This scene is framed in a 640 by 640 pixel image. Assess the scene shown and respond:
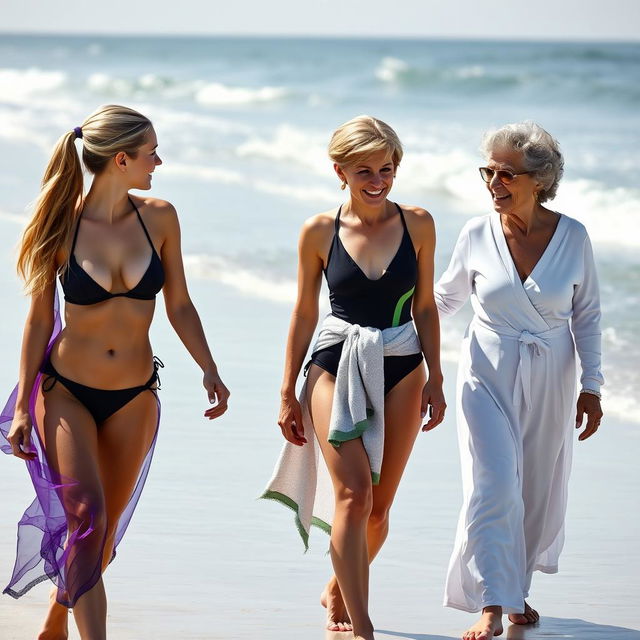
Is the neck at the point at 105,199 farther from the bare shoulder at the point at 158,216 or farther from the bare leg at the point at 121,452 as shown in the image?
the bare leg at the point at 121,452

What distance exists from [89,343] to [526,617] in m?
1.99

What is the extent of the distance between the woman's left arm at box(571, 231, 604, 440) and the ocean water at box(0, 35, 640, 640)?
2.72ft

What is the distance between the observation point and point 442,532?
5949 mm

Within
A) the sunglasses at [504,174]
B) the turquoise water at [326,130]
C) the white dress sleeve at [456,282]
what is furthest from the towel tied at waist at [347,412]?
the turquoise water at [326,130]

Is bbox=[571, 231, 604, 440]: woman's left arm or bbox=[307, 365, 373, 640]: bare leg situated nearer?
bbox=[307, 365, 373, 640]: bare leg

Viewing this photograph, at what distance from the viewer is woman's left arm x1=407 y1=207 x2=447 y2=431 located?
15.3 feet

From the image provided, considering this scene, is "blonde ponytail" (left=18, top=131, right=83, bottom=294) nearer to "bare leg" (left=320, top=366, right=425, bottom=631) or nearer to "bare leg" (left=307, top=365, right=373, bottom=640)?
"bare leg" (left=307, top=365, right=373, bottom=640)

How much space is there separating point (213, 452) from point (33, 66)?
5246 cm

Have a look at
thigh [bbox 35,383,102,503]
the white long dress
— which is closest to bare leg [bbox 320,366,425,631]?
the white long dress

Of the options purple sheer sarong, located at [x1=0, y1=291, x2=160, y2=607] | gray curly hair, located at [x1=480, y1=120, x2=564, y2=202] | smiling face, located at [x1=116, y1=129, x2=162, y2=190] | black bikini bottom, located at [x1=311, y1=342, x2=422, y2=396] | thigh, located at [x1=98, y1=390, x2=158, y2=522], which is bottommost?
purple sheer sarong, located at [x1=0, y1=291, x2=160, y2=607]

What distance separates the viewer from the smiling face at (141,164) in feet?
14.4

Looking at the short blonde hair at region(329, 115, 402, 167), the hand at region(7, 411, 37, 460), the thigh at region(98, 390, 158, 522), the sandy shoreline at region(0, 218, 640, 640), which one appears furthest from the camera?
the sandy shoreline at region(0, 218, 640, 640)

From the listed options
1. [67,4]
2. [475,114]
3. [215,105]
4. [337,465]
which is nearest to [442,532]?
[337,465]

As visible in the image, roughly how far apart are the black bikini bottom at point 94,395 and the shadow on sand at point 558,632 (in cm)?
136
